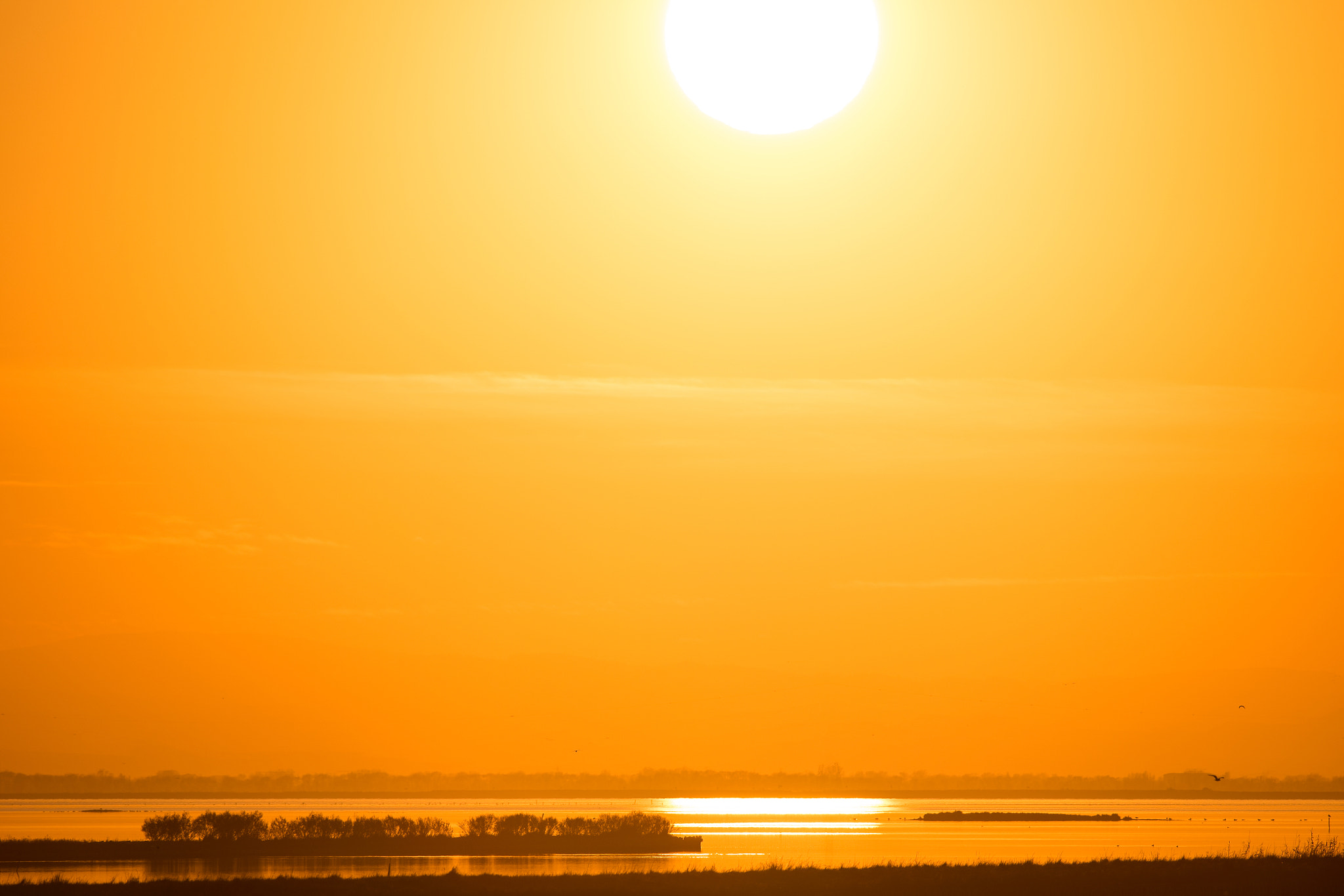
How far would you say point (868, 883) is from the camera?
196 ft

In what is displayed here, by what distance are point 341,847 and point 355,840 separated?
272cm

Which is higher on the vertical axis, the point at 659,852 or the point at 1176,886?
the point at 659,852

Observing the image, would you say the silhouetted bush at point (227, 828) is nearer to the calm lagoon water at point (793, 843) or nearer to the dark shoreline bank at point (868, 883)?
the calm lagoon water at point (793, 843)

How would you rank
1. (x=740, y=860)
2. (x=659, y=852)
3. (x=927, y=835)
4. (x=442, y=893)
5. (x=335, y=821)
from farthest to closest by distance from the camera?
(x=927, y=835)
(x=335, y=821)
(x=659, y=852)
(x=740, y=860)
(x=442, y=893)

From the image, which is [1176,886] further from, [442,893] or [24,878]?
[24,878]

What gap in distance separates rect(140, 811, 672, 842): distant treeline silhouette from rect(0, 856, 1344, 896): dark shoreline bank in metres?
34.2

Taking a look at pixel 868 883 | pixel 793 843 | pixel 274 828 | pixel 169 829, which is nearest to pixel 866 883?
pixel 868 883

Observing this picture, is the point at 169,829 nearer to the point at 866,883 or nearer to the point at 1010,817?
the point at 866,883

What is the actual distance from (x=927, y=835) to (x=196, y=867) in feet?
212

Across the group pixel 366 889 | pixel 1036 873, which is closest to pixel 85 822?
pixel 366 889

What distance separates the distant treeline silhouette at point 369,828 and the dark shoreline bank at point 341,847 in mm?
801

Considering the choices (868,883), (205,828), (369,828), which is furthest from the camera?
(369,828)

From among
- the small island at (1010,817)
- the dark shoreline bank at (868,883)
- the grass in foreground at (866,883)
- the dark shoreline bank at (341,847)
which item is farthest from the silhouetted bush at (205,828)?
the small island at (1010,817)

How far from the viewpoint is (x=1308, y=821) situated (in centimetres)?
17012
